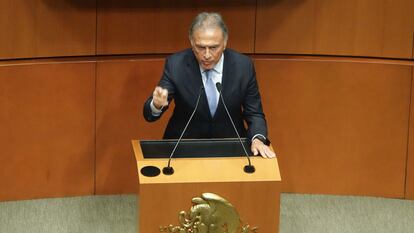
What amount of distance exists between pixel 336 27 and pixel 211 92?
0.79m

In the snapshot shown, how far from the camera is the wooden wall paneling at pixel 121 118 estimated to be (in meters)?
3.47

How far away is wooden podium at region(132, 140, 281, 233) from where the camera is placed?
2467 millimetres

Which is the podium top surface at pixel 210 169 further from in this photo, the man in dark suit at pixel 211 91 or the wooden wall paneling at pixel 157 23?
the wooden wall paneling at pixel 157 23

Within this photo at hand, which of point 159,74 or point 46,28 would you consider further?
point 159,74

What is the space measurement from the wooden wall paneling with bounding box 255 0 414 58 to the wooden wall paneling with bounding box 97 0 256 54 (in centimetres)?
7

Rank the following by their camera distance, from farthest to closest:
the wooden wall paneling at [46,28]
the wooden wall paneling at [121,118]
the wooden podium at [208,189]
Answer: the wooden wall paneling at [121,118] < the wooden wall paneling at [46,28] < the wooden podium at [208,189]

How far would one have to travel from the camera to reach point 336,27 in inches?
139

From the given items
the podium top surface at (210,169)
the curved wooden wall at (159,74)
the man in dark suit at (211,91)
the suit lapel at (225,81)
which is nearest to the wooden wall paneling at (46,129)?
the curved wooden wall at (159,74)

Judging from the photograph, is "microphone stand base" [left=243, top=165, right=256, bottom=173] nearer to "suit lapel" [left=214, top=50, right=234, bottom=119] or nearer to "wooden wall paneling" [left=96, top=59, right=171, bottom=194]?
"suit lapel" [left=214, top=50, right=234, bottom=119]

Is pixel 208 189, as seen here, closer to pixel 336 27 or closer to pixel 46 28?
pixel 46 28

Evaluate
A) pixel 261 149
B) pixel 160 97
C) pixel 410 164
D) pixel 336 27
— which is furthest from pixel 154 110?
pixel 410 164

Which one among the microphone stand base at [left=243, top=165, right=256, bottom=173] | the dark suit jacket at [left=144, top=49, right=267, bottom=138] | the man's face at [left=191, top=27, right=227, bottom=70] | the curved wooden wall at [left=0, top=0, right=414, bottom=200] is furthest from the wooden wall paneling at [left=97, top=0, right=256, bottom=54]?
the microphone stand base at [left=243, top=165, right=256, bottom=173]

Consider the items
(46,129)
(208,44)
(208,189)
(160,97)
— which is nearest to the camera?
(208,189)

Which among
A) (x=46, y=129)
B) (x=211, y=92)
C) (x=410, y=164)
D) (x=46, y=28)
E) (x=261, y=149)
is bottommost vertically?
(x=410, y=164)
